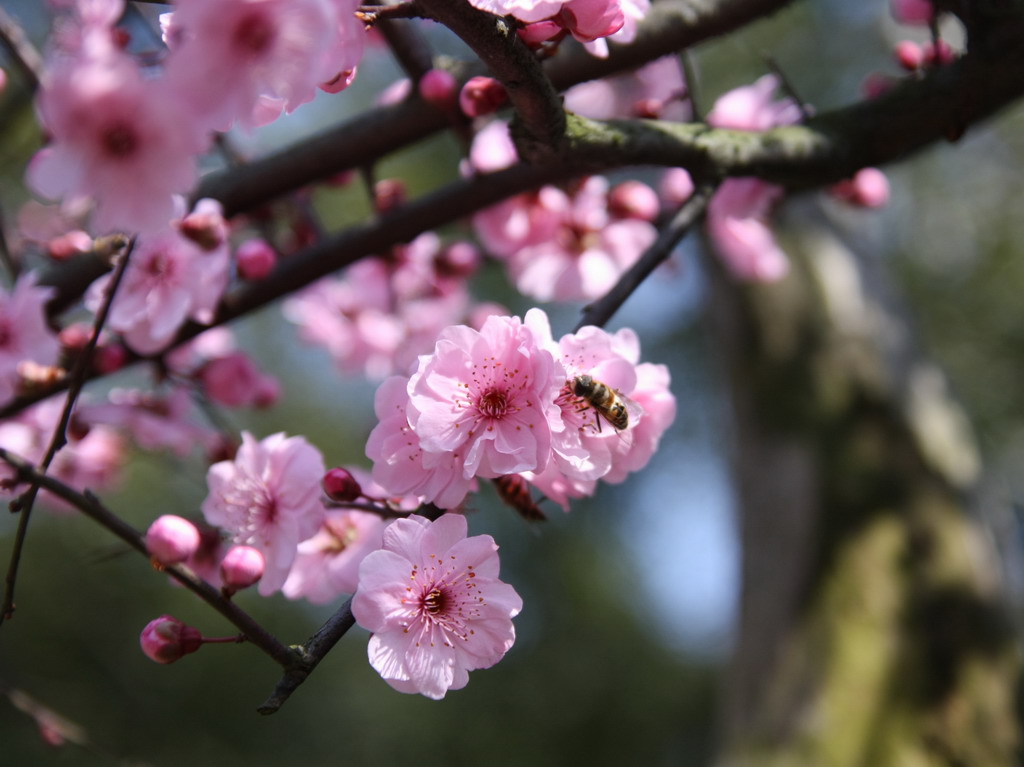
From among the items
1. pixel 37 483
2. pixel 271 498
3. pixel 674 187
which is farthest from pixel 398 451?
pixel 674 187

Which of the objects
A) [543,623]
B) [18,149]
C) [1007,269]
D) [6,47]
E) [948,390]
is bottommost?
[543,623]

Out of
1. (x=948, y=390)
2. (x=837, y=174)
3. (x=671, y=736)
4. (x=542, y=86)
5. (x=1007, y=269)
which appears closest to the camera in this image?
(x=542, y=86)

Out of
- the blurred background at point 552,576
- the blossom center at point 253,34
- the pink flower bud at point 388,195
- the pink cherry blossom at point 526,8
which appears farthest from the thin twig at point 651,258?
the blurred background at point 552,576

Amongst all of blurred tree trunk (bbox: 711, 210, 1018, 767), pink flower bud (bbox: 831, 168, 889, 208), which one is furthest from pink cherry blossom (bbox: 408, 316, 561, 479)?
Result: blurred tree trunk (bbox: 711, 210, 1018, 767)

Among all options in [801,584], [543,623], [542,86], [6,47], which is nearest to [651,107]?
[542,86]

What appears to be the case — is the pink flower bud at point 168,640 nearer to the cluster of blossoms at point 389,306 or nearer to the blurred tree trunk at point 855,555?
the cluster of blossoms at point 389,306

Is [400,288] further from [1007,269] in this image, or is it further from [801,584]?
[1007,269]

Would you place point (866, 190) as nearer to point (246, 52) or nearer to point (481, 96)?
point (481, 96)
